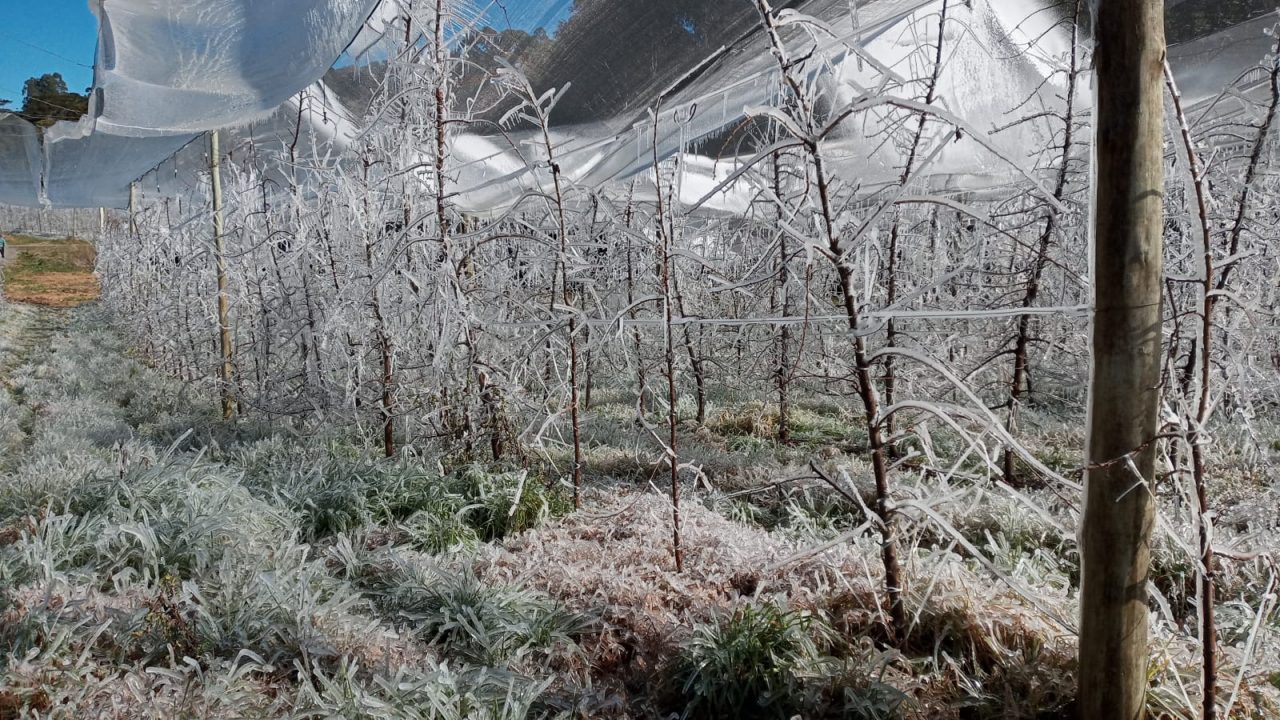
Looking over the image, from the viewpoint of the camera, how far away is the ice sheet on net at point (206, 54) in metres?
3.25

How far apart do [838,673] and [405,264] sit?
10.5 feet

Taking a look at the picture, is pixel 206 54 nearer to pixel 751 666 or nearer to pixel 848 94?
pixel 751 666

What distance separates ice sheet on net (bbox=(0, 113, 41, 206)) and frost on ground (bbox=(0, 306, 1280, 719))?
5758mm

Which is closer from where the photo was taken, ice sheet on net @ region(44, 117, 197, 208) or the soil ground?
ice sheet on net @ region(44, 117, 197, 208)

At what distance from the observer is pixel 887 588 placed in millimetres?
2047

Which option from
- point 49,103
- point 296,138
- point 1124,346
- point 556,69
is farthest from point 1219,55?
point 49,103

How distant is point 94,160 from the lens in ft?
23.2

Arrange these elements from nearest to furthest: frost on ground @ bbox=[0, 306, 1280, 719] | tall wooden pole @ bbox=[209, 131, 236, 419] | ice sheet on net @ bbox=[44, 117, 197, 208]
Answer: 1. frost on ground @ bbox=[0, 306, 1280, 719]
2. tall wooden pole @ bbox=[209, 131, 236, 419]
3. ice sheet on net @ bbox=[44, 117, 197, 208]

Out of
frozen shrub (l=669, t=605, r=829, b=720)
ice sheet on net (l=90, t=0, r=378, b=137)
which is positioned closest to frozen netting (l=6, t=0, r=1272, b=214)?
ice sheet on net (l=90, t=0, r=378, b=137)

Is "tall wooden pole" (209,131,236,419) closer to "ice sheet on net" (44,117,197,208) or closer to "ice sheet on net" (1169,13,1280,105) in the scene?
"ice sheet on net" (44,117,197,208)

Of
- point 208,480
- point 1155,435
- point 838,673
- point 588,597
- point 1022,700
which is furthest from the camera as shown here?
point 208,480

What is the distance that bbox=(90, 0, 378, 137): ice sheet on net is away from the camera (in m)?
3.25

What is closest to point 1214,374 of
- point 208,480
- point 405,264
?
point 405,264

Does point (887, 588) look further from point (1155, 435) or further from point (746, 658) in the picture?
point (1155, 435)
